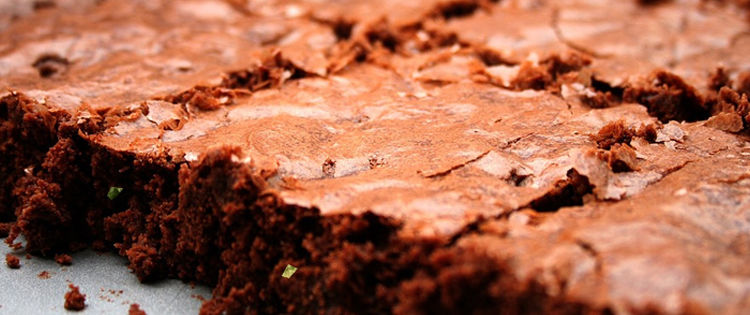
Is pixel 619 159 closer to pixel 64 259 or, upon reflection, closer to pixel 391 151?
pixel 391 151

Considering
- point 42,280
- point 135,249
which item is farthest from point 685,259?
point 42,280

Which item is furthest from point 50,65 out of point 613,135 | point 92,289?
point 613,135

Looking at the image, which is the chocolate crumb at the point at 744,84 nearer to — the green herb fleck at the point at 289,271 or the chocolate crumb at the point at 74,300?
the green herb fleck at the point at 289,271

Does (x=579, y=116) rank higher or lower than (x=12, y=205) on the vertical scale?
higher

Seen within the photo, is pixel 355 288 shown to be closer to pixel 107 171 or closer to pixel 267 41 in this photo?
pixel 107 171

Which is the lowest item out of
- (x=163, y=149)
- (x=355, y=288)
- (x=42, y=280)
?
(x=42, y=280)

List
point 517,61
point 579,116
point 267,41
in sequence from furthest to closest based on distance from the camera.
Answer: point 267,41
point 517,61
point 579,116
